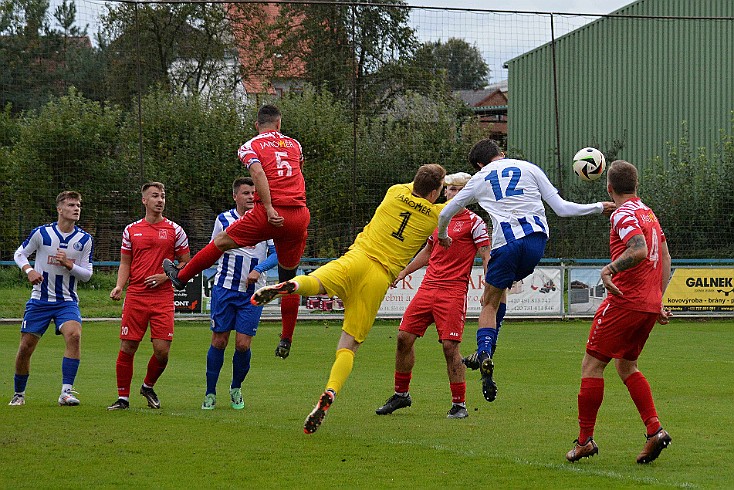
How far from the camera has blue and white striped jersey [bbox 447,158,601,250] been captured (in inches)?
375

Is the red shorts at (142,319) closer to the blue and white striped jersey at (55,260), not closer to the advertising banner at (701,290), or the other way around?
the blue and white striped jersey at (55,260)

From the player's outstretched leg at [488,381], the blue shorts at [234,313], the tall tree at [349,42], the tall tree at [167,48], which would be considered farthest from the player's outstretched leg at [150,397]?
the tall tree at [349,42]

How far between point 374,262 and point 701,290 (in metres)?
18.2

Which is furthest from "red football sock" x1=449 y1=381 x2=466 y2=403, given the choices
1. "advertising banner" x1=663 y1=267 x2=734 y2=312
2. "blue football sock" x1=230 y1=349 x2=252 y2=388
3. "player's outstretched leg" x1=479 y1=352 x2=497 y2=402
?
"advertising banner" x1=663 y1=267 x2=734 y2=312

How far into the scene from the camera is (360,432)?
9.15 m

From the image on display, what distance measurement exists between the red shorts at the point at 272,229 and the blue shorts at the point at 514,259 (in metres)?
1.84

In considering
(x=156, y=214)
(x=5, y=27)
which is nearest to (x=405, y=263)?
(x=156, y=214)

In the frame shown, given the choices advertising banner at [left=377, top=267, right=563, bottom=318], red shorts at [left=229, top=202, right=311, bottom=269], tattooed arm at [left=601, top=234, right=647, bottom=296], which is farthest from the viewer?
advertising banner at [left=377, top=267, right=563, bottom=318]

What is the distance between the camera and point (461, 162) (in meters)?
25.7

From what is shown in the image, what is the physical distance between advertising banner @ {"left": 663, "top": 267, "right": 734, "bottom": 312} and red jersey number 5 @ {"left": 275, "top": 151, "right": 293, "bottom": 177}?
17.2m

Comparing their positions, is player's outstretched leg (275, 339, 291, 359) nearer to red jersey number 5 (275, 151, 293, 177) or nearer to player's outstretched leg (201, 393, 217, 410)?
player's outstretched leg (201, 393, 217, 410)

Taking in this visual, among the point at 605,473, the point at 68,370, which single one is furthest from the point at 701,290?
the point at 605,473

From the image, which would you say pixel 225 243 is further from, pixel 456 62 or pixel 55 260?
pixel 456 62

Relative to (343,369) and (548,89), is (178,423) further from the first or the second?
(548,89)
